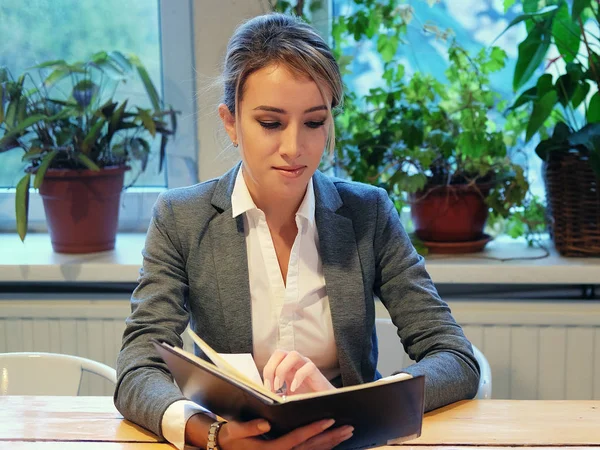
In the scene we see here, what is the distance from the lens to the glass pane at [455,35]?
2500mm

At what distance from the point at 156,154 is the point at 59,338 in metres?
0.65

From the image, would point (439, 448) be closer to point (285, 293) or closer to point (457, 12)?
point (285, 293)

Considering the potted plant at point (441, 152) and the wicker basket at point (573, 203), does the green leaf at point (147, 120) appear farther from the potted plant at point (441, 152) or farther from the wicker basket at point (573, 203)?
the wicker basket at point (573, 203)

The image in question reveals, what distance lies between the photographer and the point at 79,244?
238 cm

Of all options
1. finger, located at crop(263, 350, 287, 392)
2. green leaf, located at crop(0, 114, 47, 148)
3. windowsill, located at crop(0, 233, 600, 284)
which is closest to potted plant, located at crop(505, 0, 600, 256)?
windowsill, located at crop(0, 233, 600, 284)

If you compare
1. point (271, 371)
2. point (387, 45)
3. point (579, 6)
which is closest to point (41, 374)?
point (271, 371)

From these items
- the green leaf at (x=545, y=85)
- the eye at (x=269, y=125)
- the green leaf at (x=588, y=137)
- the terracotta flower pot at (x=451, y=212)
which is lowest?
the terracotta flower pot at (x=451, y=212)

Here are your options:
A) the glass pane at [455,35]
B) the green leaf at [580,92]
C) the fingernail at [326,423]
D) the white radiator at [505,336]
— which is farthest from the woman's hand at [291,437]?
the glass pane at [455,35]

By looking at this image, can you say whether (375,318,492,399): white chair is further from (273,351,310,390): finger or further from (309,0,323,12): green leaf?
(309,0,323,12): green leaf

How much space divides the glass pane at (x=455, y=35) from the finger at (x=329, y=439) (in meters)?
1.61

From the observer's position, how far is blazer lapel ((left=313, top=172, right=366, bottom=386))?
153cm

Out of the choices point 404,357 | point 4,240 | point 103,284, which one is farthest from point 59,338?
point 404,357

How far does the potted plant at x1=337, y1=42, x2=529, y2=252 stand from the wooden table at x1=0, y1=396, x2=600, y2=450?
3.31ft

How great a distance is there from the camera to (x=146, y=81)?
2369 mm
